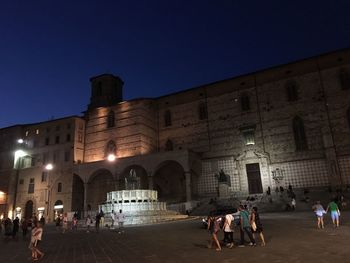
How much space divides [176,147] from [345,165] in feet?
60.8

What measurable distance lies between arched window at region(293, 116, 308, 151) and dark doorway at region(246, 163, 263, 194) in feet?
15.4

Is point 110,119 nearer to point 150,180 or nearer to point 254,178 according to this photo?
point 150,180

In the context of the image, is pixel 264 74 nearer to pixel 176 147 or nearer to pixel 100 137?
pixel 176 147

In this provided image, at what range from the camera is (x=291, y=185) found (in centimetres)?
2959

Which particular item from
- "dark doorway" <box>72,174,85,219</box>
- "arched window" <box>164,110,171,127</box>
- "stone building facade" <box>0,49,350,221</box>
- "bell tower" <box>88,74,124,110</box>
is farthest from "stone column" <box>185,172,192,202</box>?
"bell tower" <box>88,74,124,110</box>

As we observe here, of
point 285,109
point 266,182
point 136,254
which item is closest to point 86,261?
point 136,254

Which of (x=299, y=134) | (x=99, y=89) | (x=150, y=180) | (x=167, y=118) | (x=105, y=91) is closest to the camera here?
(x=299, y=134)

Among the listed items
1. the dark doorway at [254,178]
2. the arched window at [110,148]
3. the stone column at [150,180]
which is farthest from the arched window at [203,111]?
the arched window at [110,148]

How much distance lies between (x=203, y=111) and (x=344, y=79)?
1547 cm

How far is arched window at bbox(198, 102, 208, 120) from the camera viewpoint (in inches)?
1418

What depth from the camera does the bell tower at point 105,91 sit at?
43897 mm

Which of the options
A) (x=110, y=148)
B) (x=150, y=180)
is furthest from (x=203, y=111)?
(x=110, y=148)

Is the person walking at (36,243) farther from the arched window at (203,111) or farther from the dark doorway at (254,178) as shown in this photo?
the arched window at (203,111)

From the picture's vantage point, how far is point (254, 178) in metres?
31.4
